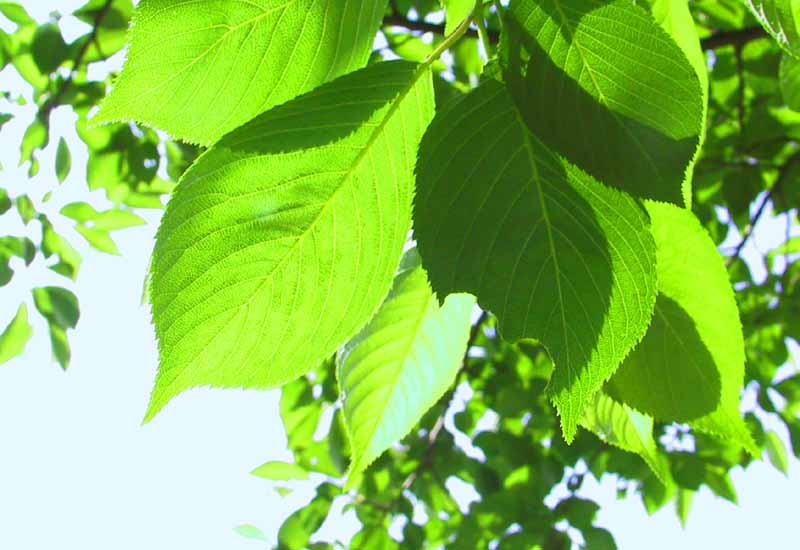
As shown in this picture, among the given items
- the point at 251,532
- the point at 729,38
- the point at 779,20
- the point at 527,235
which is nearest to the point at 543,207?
the point at 527,235

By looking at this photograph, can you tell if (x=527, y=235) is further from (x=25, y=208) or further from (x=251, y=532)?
(x=251, y=532)

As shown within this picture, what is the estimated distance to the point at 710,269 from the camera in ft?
1.52

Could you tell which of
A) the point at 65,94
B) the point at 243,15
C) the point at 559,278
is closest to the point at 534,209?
the point at 559,278

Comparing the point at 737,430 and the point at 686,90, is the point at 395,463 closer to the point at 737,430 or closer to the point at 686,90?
the point at 737,430

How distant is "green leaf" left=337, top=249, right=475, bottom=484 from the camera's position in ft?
1.79

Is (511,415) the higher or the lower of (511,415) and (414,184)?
the lower

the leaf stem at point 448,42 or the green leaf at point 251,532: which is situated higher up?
the leaf stem at point 448,42

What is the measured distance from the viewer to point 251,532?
6.36ft

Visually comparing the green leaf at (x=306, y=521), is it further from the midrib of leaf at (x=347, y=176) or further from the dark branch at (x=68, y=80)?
the midrib of leaf at (x=347, y=176)

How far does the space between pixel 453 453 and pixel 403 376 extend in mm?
1634

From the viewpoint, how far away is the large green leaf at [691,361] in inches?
18.8

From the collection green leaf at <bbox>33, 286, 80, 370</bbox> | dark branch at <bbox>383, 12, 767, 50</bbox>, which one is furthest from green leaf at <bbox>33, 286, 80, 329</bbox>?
dark branch at <bbox>383, 12, 767, 50</bbox>

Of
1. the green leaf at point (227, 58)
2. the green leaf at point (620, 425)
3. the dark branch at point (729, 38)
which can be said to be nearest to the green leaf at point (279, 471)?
the dark branch at point (729, 38)

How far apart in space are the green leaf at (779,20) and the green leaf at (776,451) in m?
2.12
